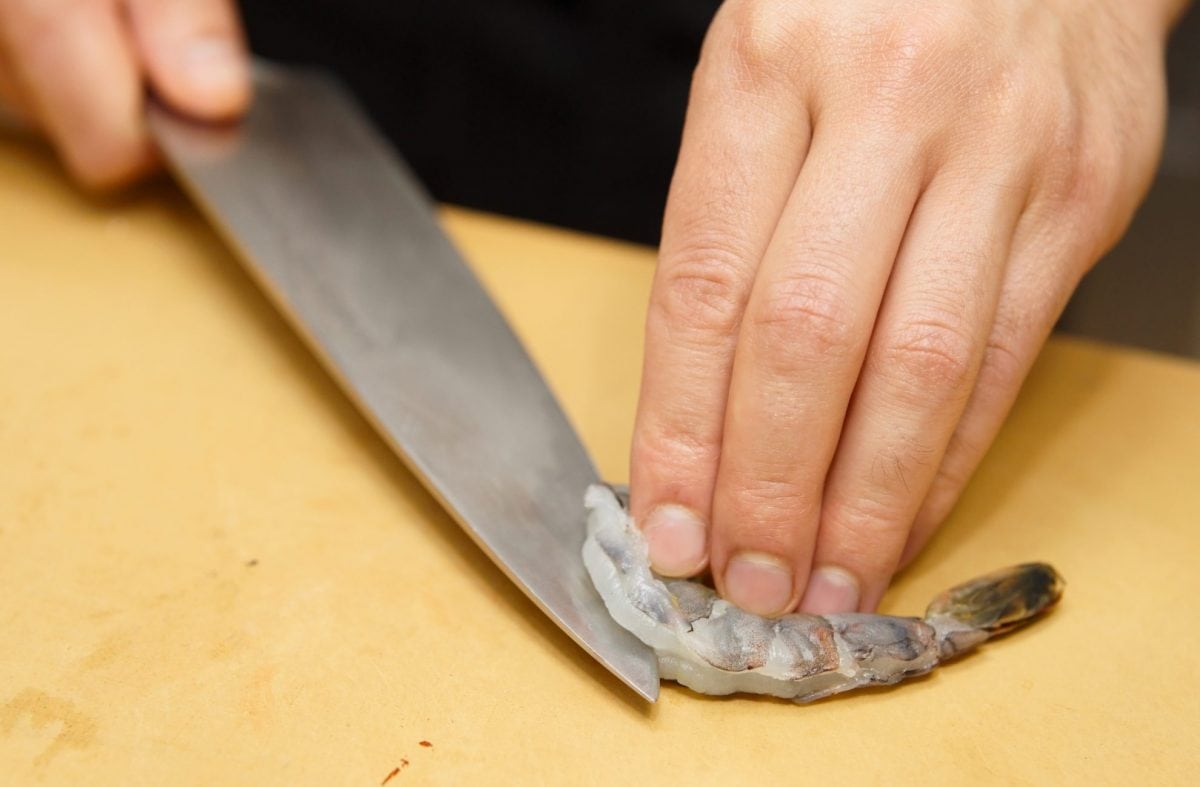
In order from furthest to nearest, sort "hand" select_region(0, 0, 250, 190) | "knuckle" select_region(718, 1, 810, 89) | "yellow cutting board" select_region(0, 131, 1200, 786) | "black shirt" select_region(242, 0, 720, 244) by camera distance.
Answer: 1. "black shirt" select_region(242, 0, 720, 244)
2. "hand" select_region(0, 0, 250, 190)
3. "knuckle" select_region(718, 1, 810, 89)
4. "yellow cutting board" select_region(0, 131, 1200, 786)

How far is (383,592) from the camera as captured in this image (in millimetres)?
847

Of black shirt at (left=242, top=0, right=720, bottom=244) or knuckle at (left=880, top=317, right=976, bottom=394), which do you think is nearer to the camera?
knuckle at (left=880, top=317, right=976, bottom=394)

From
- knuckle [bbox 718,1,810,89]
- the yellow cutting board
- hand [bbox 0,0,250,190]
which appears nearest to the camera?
the yellow cutting board

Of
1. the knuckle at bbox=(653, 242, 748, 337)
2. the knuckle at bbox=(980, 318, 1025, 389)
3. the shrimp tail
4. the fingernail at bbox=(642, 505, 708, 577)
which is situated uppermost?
the knuckle at bbox=(653, 242, 748, 337)

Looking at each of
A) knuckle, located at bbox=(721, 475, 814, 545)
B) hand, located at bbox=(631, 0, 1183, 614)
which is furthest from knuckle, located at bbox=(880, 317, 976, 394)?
knuckle, located at bbox=(721, 475, 814, 545)

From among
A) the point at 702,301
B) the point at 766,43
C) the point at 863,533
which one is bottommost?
the point at 863,533

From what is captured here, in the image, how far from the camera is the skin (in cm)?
78

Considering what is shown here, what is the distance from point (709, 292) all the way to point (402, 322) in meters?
0.37

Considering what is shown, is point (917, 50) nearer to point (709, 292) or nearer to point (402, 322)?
point (709, 292)

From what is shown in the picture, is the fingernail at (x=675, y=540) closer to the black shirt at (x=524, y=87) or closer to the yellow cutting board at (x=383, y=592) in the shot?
the yellow cutting board at (x=383, y=592)

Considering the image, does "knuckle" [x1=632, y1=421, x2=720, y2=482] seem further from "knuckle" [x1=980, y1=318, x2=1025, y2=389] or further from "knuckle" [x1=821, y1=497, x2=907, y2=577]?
"knuckle" [x1=980, y1=318, x2=1025, y2=389]

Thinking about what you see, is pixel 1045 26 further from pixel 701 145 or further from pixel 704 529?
pixel 704 529

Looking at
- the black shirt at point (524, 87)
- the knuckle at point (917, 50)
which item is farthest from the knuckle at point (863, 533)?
the black shirt at point (524, 87)

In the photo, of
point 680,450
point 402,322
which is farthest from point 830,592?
point 402,322
